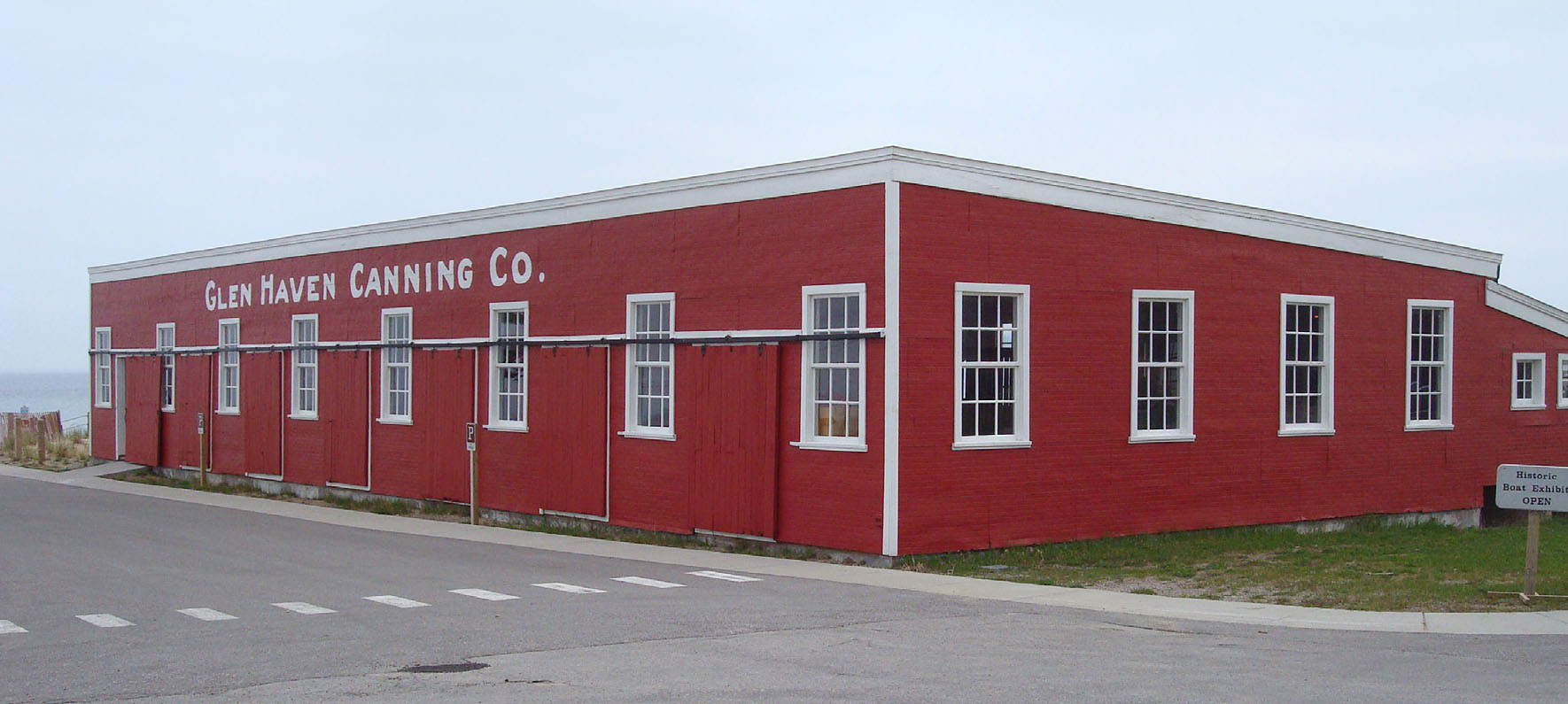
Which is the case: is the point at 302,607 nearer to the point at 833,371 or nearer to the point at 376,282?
the point at 833,371

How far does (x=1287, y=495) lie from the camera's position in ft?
68.3

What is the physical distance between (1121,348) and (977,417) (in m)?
2.67

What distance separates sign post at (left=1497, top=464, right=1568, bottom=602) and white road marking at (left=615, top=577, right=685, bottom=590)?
8149 millimetres

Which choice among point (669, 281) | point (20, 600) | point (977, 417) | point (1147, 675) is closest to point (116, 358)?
point (669, 281)

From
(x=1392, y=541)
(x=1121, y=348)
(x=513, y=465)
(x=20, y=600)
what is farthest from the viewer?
(x=513, y=465)

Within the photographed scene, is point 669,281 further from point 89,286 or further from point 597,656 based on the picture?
point 89,286

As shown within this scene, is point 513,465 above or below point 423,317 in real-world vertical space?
below

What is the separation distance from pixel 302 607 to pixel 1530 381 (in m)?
22.4

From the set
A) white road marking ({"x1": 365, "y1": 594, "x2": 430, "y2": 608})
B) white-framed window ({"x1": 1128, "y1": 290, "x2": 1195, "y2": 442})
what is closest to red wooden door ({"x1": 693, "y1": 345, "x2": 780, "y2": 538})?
white-framed window ({"x1": 1128, "y1": 290, "x2": 1195, "y2": 442})

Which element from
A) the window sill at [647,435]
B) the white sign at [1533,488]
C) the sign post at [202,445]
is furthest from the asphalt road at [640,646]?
the sign post at [202,445]

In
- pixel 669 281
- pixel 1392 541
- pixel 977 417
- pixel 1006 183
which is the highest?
pixel 1006 183

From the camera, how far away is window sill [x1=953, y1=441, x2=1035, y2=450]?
16.9m

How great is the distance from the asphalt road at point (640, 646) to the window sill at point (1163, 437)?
574 centimetres

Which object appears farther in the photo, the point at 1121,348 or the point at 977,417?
the point at 1121,348
